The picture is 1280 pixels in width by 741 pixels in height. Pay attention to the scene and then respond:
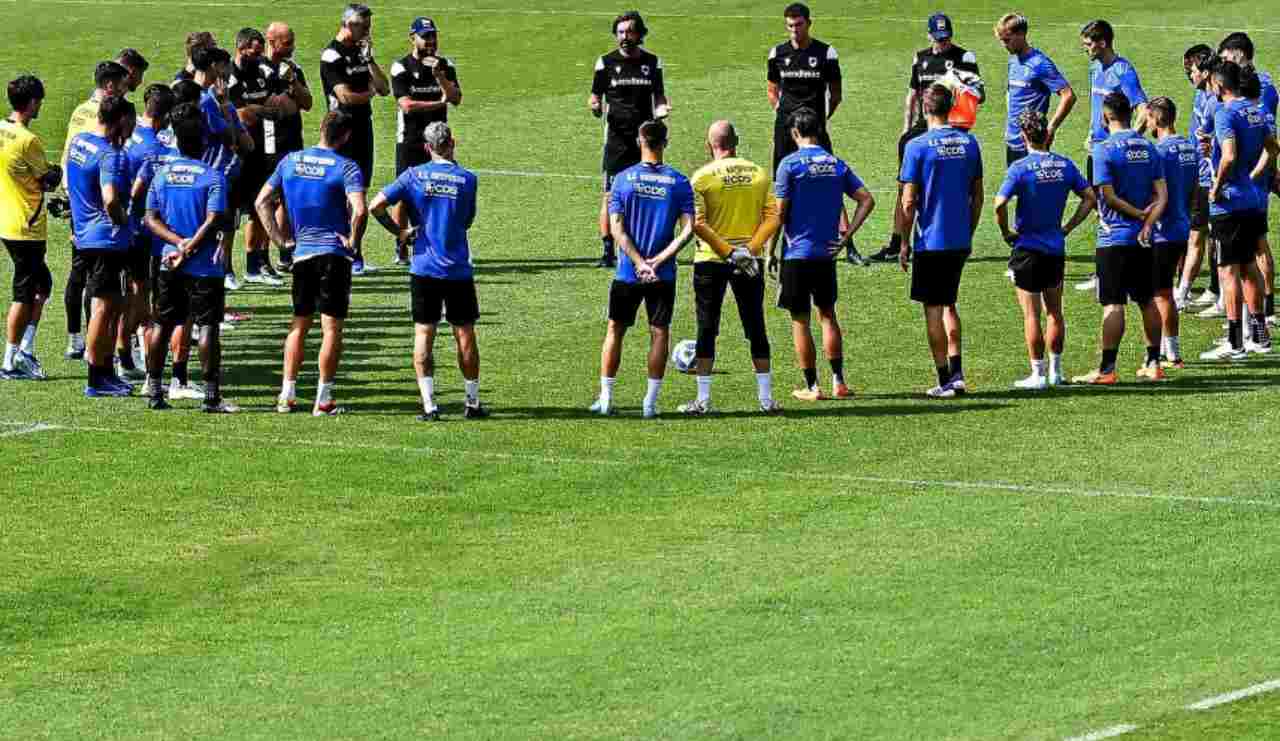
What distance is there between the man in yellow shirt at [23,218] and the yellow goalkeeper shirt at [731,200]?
17.4 ft

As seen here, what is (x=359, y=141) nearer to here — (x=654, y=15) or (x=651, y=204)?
(x=651, y=204)

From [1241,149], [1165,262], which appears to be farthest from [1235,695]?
[1241,149]

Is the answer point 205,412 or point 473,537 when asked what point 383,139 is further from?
point 473,537

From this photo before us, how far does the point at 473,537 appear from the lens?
16.0 m

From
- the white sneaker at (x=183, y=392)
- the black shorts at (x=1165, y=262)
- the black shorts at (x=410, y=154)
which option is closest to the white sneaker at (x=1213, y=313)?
the black shorts at (x=1165, y=262)

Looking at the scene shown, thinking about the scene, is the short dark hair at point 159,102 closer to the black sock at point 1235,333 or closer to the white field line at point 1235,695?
the black sock at point 1235,333

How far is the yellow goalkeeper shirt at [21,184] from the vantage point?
2069 cm

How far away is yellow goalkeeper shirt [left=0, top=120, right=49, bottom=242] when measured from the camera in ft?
67.9

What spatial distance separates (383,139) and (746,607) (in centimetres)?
2275

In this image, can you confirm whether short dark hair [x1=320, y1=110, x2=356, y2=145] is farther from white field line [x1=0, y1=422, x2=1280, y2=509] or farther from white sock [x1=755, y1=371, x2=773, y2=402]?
white sock [x1=755, y1=371, x2=773, y2=402]

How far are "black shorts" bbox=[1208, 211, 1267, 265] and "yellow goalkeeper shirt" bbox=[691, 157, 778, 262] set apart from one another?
4.75m

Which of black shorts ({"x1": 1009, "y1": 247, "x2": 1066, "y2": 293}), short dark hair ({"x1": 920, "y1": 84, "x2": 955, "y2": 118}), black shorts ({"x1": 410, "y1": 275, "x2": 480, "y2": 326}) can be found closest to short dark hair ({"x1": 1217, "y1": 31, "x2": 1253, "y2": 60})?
black shorts ({"x1": 1009, "y1": 247, "x2": 1066, "y2": 293})

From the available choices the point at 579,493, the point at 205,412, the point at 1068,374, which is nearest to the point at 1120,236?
the point at 1068,374

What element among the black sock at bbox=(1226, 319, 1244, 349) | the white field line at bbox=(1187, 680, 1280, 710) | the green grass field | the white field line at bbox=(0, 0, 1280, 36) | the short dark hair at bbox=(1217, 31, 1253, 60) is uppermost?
the white field line at bbox=(0, 0, 1280, 36)
